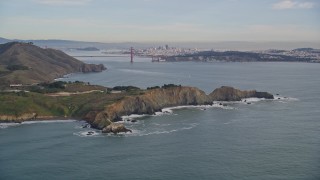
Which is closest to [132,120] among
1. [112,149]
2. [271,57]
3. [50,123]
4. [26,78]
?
[50,123]

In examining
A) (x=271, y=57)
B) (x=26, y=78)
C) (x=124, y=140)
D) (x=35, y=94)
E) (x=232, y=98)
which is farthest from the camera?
(x=271, y=57)

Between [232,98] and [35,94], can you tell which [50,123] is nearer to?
[35,94]

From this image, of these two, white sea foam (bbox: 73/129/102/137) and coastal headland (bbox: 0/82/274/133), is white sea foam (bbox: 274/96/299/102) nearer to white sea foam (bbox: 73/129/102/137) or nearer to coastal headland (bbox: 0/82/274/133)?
coastal headland (bbox: 0/82/274/133)

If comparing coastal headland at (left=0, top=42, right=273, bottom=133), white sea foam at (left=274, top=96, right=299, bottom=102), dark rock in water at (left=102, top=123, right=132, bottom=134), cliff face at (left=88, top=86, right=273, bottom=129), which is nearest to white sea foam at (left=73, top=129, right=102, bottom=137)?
dark rock in water at (left=102, top=123, right=132, bottom=134)

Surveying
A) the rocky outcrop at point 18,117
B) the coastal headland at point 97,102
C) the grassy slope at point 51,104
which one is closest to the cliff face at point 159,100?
the coastal headland at point 97,102

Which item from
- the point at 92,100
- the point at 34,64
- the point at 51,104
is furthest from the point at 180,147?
the point at 34,64

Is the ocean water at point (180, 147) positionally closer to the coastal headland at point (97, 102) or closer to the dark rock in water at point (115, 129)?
the dark rock in water at point (115, 129)

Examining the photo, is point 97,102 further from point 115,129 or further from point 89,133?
point 89,133

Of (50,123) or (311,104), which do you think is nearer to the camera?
(50,123)
